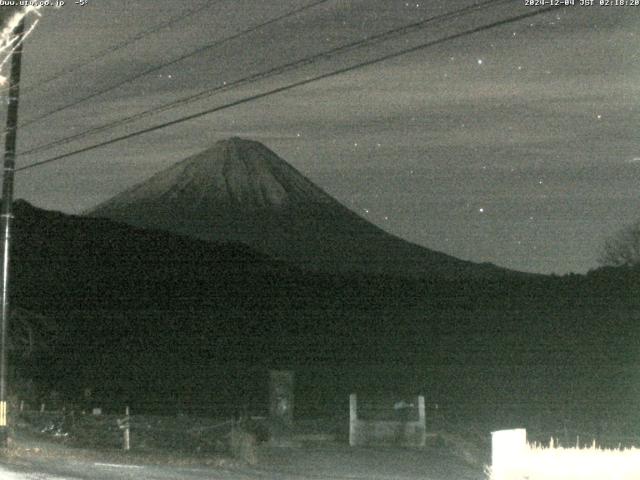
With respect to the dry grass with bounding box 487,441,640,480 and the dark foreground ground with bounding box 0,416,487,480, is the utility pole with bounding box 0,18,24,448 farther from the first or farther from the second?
the dry grass with bounding box 487,441,640,480

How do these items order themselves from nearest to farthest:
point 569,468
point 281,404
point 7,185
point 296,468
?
point 569,468 → point 296,468 → point 7,185 → point 281,404

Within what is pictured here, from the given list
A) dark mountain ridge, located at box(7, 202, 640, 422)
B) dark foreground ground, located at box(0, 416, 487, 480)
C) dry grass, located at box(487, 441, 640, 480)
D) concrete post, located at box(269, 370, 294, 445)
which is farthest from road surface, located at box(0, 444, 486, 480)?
dark mountain ridge, located at box(7, 202, 640, 422)

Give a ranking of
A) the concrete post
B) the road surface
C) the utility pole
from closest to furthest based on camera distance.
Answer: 1. the road surface
2. the utility pole
3. the concrete post

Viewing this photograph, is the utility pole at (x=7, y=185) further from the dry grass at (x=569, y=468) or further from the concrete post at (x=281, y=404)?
the dry grass at (x=569, y=468)

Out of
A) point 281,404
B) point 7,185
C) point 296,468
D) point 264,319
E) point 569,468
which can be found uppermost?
point 264,319

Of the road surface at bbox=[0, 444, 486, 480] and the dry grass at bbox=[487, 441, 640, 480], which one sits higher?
the dry grass at bbox=[487, 441, 640, 480]

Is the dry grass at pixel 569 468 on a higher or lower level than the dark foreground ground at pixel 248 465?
higher

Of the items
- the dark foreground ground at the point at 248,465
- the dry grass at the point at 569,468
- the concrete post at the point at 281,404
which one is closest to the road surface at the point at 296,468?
the dark foreground ground at the point at 248,465

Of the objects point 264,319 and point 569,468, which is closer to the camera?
point 569,468

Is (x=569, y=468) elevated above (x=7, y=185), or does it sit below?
below

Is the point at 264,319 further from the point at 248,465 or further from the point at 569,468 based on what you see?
the point at 569,468

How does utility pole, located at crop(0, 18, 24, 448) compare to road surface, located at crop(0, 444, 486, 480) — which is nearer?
road surface, located at crop(0, 444, 486, 480)

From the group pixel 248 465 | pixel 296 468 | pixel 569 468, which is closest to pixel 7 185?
pixel 248 465
